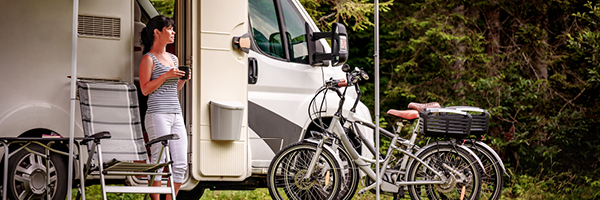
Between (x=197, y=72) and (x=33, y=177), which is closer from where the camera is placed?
(x=33, y=177)

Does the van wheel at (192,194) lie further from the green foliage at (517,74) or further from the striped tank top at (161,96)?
the green foliage at (517,74)

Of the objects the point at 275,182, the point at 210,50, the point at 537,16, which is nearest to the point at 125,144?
the point at 210,50

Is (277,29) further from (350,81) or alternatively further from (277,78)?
(350,81)

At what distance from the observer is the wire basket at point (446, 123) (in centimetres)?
493

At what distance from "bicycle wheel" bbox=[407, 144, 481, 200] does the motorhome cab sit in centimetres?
90

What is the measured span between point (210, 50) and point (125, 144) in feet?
2.97

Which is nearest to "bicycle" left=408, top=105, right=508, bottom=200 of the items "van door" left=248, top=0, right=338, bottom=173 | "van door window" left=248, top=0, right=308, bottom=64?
"van door" left=248, top=0, right=338, bottom=173

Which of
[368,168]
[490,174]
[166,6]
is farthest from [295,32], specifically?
[166,6]

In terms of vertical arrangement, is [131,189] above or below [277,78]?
below

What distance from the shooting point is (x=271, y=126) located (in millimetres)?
5461

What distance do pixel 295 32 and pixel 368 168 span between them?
137 centimetres

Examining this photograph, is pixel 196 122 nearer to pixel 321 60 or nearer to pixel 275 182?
pixel 275 182

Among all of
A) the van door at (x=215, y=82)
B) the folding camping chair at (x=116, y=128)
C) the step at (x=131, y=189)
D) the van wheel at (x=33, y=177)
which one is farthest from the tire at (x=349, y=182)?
the van wheel at (x=33, y=177)

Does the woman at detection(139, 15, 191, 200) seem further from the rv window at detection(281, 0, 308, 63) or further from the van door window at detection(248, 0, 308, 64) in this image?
the rv window at detection(281, 0, 308, 63)
